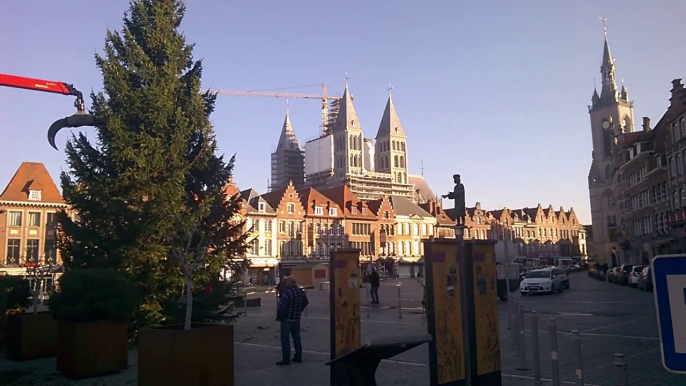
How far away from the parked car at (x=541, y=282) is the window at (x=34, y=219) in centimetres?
4554

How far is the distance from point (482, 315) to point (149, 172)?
10.1 meters

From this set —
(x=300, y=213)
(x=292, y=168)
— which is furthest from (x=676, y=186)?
(x=292, y=168)

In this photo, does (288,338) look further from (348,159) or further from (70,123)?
(348,159)

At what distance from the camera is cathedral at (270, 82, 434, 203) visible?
12988 cm

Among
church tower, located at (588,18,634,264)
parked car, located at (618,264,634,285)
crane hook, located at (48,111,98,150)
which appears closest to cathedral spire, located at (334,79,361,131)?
church tower, located at (588,18,634,264)

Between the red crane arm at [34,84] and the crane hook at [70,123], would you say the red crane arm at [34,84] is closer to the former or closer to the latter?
the red crane arm at [34,84]

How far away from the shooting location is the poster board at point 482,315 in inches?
352

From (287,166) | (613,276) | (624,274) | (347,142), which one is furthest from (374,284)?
(287,166)

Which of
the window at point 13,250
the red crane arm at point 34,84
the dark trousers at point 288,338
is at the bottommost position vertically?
the dark trousers at point 288,338

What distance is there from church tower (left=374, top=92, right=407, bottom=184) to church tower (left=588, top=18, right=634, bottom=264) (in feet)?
143

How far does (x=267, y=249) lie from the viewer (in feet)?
246

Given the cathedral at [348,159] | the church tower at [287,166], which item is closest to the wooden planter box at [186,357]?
the cathedral at [348,159]

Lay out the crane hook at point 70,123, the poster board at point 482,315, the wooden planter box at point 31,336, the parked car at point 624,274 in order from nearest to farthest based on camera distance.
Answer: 1. the poster board at point 482,315
2. the wooden planter box at point 31,336
3. the crane hook at point 70,123
4. the parked car at point 624,274

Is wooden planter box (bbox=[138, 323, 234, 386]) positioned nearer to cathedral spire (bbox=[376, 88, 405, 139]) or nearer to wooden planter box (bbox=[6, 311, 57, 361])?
wooden planter box (bbox=[6, 311, 57, 361])
